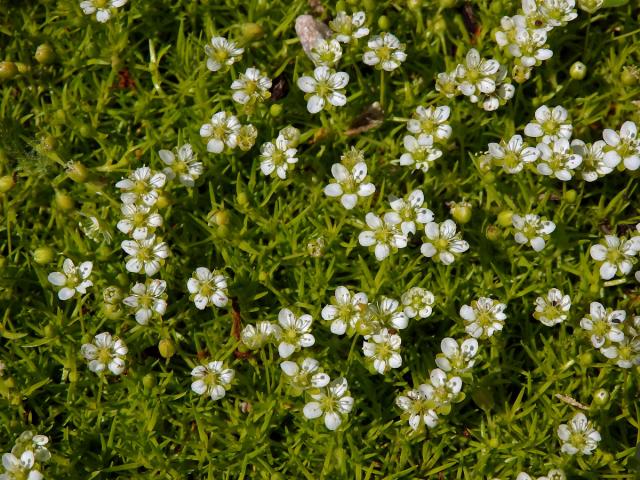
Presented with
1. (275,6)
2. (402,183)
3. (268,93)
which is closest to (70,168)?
(268,93)

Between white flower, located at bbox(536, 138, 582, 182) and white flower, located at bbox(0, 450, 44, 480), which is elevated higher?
white flower, located at bbox(536, 138, 582, 182)

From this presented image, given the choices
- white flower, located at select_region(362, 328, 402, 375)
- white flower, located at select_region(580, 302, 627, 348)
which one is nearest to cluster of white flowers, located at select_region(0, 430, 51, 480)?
white flower, located at select_region(362, 328, 402, 375)

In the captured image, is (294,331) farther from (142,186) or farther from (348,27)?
(348,27)

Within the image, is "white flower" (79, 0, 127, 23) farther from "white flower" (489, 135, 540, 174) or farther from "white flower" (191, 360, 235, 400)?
"white flower" (489, 135, 540, 174)

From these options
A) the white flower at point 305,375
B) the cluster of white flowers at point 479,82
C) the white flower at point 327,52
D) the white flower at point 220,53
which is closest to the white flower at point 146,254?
the white flower at point 305,375

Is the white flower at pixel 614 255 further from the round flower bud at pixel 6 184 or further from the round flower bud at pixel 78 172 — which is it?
the round flower bud at pixel 6 184
